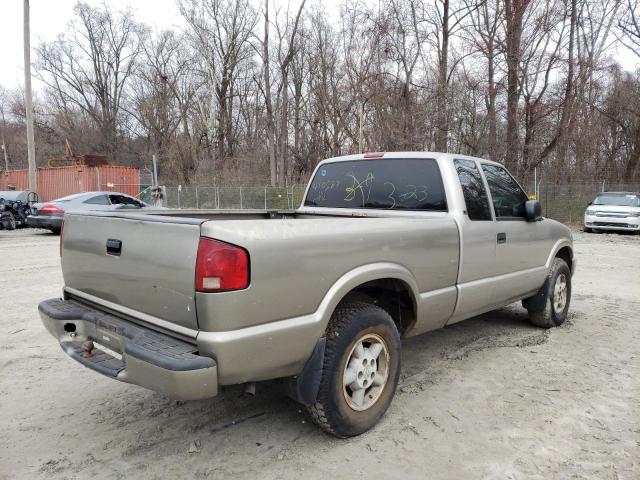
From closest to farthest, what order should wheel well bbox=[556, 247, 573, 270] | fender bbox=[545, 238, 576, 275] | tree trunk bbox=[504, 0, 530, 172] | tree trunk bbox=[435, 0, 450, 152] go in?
1. fender bbox=[545, 238, 576, 275]
2. wheel well bbox=[556, 247, 573, 270]
3. tree trunk bbox=[504, 0, 530, 172]
4. tree trunk bbox=[435, 0, 450, 152]

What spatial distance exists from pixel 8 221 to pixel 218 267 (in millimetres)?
16746

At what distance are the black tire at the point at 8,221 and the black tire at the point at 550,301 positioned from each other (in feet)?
54.1

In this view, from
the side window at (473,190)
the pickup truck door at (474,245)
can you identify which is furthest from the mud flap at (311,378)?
the side window at (473,190)

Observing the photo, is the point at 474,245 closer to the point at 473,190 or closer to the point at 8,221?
the point at 473,190

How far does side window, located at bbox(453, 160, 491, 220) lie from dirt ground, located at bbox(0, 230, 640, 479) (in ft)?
4.47

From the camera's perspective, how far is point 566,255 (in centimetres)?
563

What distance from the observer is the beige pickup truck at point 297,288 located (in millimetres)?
2311

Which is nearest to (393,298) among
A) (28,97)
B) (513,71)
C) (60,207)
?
(60,207)

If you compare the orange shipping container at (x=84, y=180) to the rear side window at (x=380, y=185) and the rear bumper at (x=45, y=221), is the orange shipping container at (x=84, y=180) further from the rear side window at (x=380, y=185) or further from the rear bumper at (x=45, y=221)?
the rear side window at (x=380, y=185)

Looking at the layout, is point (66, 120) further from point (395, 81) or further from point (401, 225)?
point (401, 225)

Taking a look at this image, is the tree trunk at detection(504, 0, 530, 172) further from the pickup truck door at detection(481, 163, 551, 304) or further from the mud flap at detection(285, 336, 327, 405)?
the mud flap at detection(285, 336, 327, 405)

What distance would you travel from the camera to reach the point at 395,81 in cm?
2553

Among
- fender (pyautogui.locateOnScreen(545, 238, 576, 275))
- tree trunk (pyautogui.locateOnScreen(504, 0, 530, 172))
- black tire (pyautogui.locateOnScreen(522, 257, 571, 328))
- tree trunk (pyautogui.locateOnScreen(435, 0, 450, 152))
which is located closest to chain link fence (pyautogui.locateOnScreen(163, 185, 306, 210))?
tree trunk (pyautogui.locateOnScreen(435, 0, 450, 152))

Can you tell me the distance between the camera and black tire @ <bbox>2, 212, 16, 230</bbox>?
51.4ft
